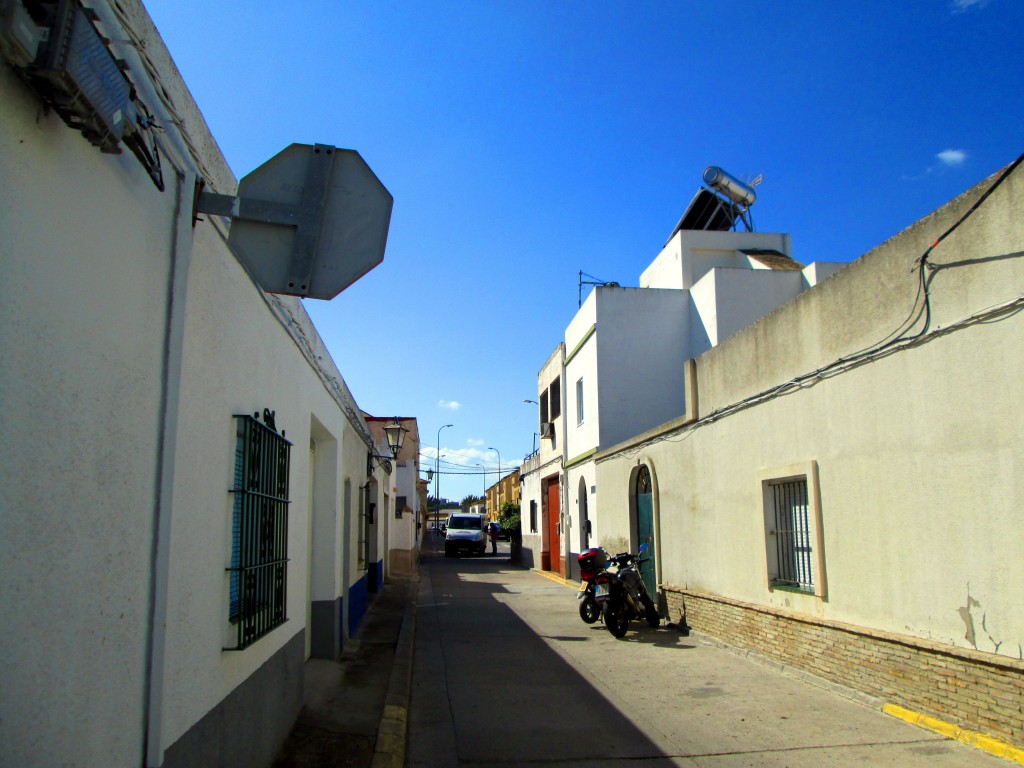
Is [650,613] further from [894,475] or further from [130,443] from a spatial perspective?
[130,443]

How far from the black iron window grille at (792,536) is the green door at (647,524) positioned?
4.03 meters

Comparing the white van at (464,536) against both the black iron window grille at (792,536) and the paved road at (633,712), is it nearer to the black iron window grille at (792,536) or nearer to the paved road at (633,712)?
the paved road at (633,712)

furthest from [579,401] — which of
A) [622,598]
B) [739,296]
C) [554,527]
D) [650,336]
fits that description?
[622,598]

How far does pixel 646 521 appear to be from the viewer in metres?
13.6

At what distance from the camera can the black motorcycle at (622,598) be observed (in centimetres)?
1110

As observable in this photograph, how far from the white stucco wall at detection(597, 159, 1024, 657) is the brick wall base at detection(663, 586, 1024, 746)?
118mm

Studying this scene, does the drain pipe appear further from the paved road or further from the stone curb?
the paved road

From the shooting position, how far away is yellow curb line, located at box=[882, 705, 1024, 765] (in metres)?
5.21

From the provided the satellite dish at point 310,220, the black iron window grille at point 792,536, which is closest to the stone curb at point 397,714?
the satellite dish at point 310,220

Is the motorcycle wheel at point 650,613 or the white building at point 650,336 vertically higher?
the white building at point 650,336

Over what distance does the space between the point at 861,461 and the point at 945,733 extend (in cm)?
231

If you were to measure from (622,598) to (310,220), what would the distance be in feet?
28.8

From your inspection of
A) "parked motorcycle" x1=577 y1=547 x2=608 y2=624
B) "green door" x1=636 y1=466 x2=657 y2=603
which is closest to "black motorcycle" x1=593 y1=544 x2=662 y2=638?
"parked motorcycle" x1=577 y1=547 x2=608 y2=624

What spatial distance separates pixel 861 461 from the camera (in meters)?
7.15
